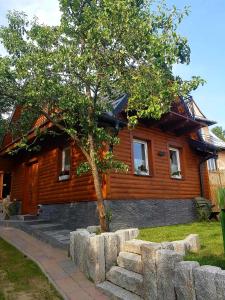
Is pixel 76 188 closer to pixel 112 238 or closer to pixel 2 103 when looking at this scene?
pixel 2 103

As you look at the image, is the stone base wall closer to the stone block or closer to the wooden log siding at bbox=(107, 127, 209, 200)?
the wooden log siding at bbox=(107, 127, 209, 200)

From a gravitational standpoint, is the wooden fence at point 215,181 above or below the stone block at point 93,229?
above

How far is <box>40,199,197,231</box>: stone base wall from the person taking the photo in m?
10.5

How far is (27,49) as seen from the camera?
889 cm

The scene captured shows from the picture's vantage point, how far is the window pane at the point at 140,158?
12.2m

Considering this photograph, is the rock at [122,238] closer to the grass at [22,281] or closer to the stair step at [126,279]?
the stair step at [126,279]

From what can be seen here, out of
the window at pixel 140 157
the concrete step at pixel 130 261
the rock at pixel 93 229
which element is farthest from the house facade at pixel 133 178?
the concrete step at pixel 130 261

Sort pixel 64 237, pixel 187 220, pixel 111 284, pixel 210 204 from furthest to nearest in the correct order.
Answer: pixel 210 204, pixel 187 220, pixel 64 237, pixel 111 284

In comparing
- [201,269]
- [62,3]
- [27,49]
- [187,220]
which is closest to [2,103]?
[27,49]

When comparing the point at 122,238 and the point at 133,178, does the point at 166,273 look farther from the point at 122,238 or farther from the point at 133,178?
the point at 133,178

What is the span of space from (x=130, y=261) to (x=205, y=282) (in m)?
2.24

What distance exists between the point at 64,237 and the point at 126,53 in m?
5.95

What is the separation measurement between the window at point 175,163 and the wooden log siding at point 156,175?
0.22 meters

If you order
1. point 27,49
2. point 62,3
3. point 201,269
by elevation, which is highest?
point 62,3
